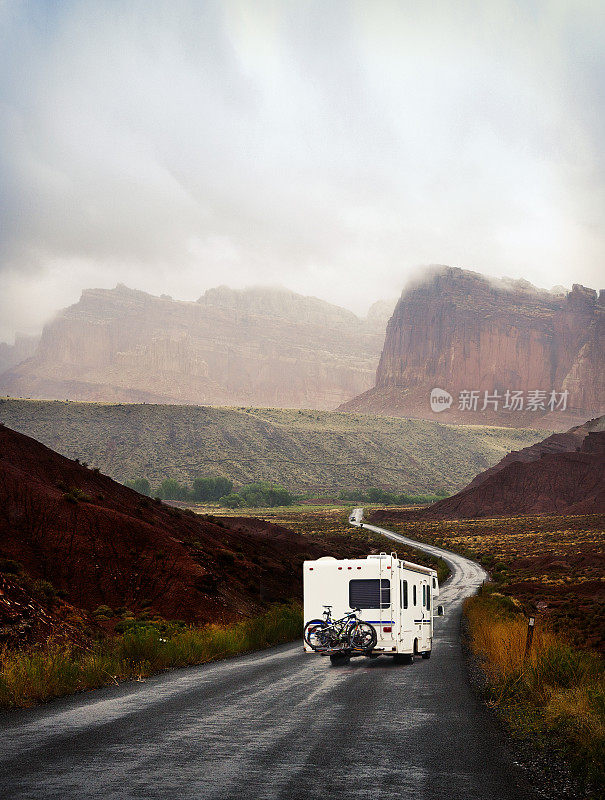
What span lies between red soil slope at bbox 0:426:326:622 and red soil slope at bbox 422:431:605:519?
101 metres

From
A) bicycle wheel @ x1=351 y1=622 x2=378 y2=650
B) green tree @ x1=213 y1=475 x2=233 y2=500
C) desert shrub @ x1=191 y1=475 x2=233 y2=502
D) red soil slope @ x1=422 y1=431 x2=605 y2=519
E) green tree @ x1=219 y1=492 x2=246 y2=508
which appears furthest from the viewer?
green tree @ x1=213 y1=475 x2=233 y2=500

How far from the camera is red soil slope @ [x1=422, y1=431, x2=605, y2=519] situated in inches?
5541

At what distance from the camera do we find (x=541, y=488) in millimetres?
146875

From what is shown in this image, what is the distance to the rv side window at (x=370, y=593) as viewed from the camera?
2200 cm

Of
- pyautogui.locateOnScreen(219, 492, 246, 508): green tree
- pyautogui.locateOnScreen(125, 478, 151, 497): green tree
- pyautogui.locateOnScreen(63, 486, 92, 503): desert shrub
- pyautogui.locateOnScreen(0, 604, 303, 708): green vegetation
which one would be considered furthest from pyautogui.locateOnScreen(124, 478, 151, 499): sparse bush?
pyautogui.locateOnScreen(0, 604, 303, 708): green vegetation

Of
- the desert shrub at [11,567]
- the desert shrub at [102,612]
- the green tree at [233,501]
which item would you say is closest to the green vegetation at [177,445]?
the green tree at [233,501]

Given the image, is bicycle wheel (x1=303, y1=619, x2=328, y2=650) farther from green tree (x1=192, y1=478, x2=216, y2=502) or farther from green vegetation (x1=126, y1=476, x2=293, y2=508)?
green tree (x1=192, y1=478, x2=216, y2=502)

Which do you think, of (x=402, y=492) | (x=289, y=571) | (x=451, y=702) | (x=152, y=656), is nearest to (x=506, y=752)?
(x=451, y=702)

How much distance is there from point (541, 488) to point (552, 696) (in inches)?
5441

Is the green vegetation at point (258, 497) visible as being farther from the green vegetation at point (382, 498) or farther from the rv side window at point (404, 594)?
the rv side window at point (404, 594)

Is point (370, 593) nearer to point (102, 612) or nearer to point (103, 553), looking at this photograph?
point (102, 612)

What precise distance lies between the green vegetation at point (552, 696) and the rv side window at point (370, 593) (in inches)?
123

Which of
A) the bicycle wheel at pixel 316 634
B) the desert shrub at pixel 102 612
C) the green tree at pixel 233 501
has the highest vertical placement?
the green tree at pixel 233 501

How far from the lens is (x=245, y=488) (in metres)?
171
